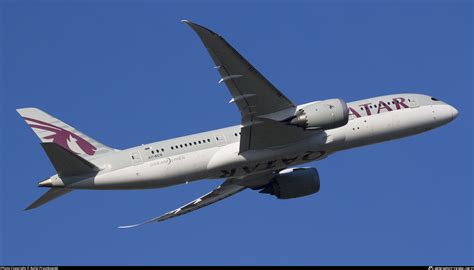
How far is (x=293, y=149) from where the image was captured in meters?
58.5

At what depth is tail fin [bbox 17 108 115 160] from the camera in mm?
60500

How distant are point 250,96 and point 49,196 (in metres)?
13.2

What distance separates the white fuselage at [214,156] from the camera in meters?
57.6

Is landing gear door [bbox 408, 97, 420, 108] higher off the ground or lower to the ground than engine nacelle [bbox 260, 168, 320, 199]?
higher

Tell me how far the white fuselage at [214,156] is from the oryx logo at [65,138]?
2.16m

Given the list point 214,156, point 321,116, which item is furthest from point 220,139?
point 321,116

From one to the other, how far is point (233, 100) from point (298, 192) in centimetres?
1231

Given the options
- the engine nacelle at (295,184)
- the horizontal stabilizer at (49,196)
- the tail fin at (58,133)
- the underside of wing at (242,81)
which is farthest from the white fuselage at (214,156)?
the engine nacelle at (295,184)

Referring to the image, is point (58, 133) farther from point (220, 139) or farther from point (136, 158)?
point (220, 139)

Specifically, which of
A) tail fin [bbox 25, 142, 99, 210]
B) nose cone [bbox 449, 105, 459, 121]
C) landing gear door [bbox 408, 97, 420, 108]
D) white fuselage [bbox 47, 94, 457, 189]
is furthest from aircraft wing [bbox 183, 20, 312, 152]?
nose cone [bbox 449, 105, 459, 121]

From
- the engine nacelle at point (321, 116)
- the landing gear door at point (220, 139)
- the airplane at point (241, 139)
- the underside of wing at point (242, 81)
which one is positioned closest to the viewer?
the underside of wing at point (242, 81)

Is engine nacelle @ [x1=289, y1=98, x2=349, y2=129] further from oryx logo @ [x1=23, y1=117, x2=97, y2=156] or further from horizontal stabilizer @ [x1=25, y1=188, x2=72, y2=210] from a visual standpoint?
horizontal stabilizer @ [x1=25, y1=188, x2=72, y2=210]

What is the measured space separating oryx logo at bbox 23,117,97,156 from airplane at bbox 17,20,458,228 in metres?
0.06

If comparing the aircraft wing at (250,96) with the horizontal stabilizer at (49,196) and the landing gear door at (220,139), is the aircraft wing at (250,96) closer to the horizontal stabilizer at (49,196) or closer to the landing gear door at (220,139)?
the landing gear door at (220,139)
